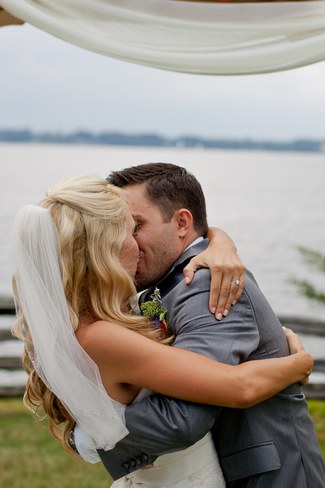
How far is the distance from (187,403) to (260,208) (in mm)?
16518

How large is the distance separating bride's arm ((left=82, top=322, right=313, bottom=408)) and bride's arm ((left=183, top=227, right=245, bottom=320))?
0.62 feet

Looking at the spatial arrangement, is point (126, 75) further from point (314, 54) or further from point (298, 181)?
point (314, 54)

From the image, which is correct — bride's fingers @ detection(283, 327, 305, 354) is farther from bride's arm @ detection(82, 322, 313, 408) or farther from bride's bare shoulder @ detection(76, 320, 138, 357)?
bride's bare shoulder @ detection(76, 320, 138, 357)

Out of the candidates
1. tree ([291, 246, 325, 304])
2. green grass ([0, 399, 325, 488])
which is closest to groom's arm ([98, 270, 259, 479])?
green grass ([0, 399, 325, 488])

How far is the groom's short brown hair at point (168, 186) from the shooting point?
3031 millimetres

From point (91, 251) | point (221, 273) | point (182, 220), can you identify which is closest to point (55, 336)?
point (91, 251)

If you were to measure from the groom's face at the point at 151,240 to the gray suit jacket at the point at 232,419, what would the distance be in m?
0.06

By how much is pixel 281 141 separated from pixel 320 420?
19.3 metres

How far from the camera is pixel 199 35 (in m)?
4.01

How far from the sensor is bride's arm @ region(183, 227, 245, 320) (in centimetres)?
267

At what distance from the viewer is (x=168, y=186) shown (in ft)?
10.0

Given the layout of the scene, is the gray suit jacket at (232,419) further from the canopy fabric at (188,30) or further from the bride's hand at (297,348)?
the canopy fabric at (188,30)

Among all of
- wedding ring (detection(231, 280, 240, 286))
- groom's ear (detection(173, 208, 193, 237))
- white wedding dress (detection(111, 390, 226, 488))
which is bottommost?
white wedding dress (detection(111, 390, 226, 488))

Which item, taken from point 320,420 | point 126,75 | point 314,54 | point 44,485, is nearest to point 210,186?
point 126,75
